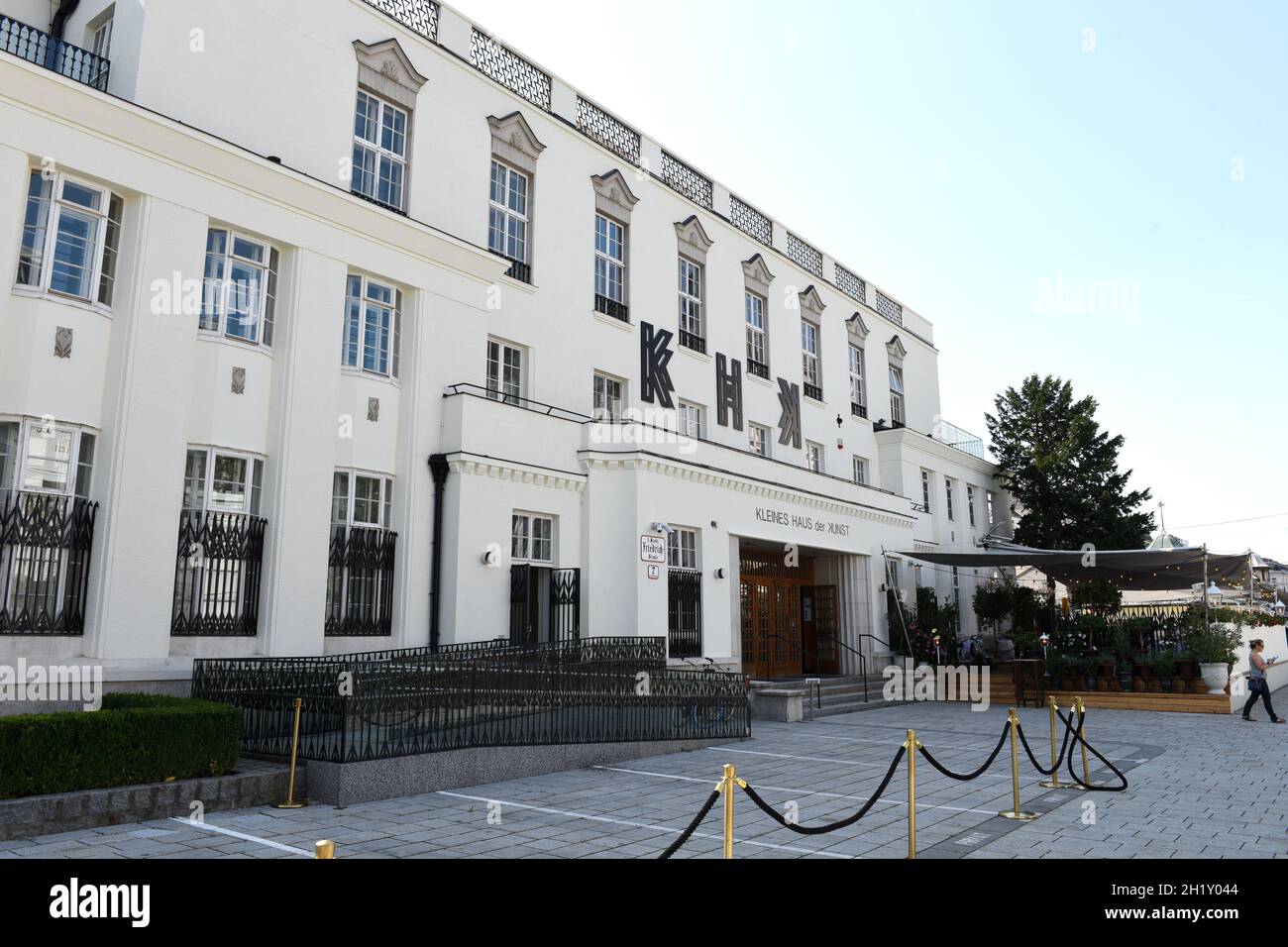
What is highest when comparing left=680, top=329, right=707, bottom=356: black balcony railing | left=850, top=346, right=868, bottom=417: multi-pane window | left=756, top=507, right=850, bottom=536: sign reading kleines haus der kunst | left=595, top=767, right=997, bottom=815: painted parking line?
left=850, top=346, right=868, bottom=417: multi-pane window

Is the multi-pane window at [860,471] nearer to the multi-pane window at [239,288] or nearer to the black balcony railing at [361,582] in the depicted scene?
the black balcony railing at [361,582]

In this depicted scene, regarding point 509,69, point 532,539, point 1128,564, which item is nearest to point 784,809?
point 532,539

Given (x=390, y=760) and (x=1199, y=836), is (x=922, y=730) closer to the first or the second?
(x=1199, y=836)

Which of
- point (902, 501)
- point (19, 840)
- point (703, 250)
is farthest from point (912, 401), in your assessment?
point (19, 840)

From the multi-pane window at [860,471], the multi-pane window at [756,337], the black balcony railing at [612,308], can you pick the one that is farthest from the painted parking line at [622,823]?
the multi-pane window at [860,471]

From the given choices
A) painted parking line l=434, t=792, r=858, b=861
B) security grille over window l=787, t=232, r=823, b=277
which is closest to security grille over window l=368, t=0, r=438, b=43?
security grille over window l=787, t=232, r=823, b=277

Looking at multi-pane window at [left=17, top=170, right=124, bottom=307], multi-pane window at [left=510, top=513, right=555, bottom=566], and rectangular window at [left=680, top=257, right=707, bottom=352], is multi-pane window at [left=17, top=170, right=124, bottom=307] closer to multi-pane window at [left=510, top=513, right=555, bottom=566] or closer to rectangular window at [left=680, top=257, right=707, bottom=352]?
multi-pane window at [left=510, top=513, right=555, bottom=566]

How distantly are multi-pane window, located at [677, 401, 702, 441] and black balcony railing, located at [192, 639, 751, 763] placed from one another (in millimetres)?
8371

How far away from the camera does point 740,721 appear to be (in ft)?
49.2

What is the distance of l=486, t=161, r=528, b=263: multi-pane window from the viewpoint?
1794 cm

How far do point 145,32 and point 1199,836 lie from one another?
1616 centimetres

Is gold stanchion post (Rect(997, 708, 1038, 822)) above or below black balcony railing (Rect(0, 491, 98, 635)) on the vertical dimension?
below

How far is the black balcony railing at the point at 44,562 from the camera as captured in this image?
10.4 metres

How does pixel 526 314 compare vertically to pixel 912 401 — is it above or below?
below
